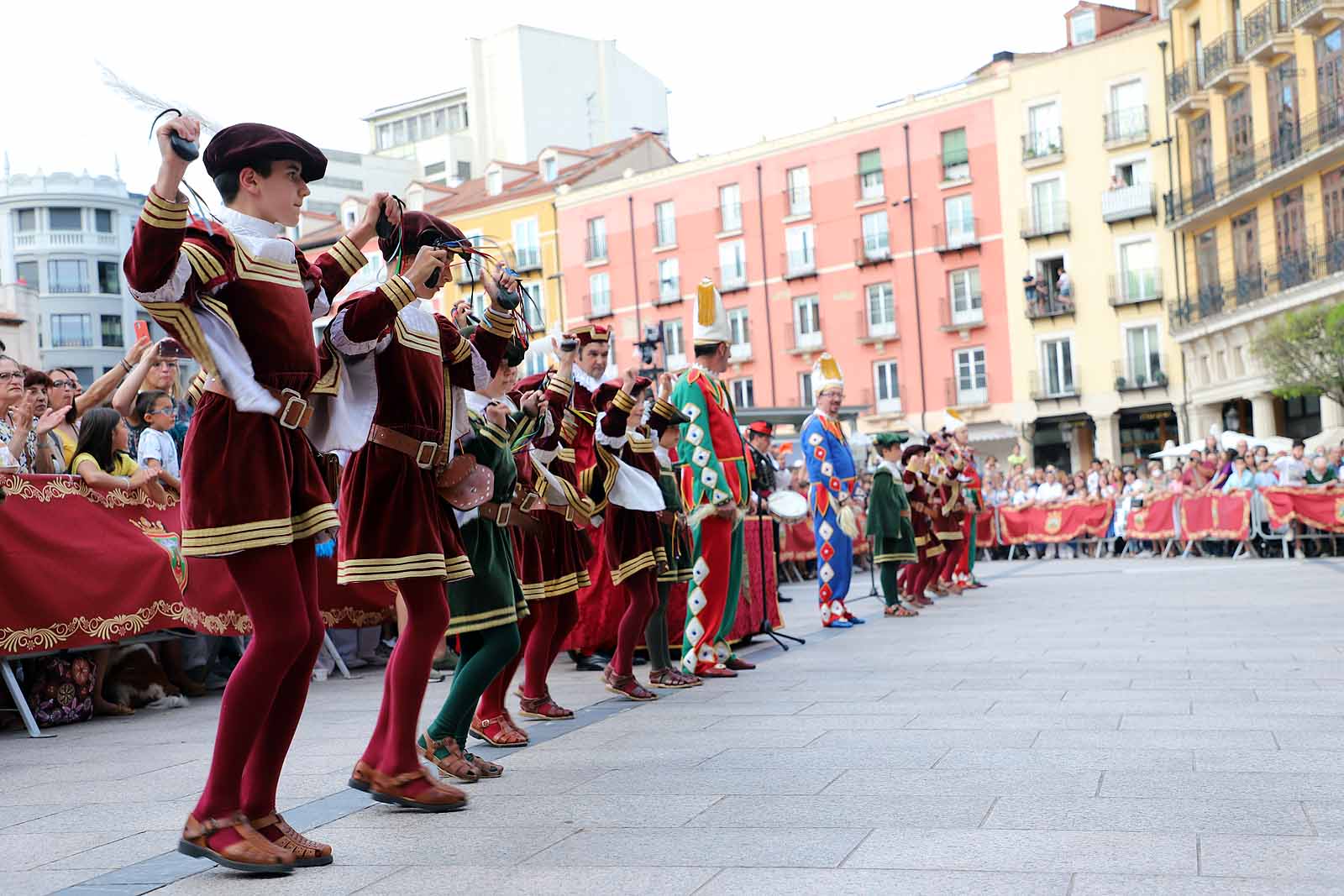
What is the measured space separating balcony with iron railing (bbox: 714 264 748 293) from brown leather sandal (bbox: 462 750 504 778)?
51213mm

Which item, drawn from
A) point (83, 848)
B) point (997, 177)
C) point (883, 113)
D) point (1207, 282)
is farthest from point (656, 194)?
point (83, 848)

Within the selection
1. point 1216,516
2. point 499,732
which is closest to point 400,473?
point 499,732

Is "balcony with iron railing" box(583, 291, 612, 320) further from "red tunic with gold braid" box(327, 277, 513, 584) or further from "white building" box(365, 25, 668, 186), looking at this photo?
"red tunic with gold braid" box(327, 277, 513, 584)

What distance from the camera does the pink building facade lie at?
5119 centimetres

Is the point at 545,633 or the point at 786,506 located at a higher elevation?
the point at 786,506

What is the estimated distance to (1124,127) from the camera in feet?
157

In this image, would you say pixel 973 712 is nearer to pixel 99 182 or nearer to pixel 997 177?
pixel 997 177

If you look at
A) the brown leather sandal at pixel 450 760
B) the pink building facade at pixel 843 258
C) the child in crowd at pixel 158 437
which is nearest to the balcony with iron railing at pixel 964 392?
the pink building facade at pixel 843 258

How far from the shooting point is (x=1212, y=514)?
26578 millimetres

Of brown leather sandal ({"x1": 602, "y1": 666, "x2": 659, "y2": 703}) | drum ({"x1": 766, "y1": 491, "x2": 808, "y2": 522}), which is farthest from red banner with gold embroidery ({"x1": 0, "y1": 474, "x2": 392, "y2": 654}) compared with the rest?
drum ({"x1": 766, "y1": 491, "x2": 808, "y2": 522})

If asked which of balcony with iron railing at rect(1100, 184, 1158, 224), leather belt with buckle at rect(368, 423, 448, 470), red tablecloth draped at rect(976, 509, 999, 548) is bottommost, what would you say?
red tablecloth draped at rect(976, 509, 999, 548)

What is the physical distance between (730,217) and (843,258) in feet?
16.5

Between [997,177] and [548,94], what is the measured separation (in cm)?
2831

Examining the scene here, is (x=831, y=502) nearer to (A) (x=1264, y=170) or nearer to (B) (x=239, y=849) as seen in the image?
(B) (x=239, y=849)
